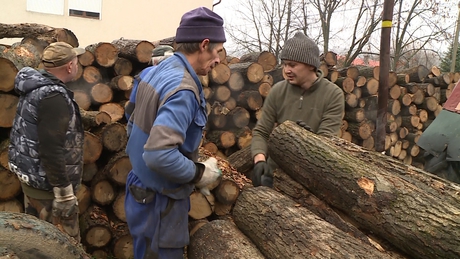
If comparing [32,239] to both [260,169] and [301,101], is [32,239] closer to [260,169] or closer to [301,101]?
[260,169]

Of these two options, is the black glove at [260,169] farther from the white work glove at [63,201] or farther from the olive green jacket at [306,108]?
the white work glove at [63,201]

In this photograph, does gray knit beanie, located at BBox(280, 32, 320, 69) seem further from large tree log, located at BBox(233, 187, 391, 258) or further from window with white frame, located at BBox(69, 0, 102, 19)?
window with white frame, located at BBox(69, 0, 102, 19)

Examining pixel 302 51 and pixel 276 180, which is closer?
pixel 276 180

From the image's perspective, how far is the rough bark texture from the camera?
4.80 feet

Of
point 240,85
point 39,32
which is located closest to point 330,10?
point 240,85

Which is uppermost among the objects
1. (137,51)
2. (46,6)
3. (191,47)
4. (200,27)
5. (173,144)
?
(200,27)

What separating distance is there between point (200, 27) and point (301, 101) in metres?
1.45

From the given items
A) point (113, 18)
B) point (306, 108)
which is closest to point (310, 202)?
point (306, 108)

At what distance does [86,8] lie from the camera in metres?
12.1

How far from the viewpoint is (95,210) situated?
3.75 metres

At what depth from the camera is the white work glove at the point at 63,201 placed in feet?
8.61

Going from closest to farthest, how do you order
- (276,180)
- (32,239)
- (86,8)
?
1. (32,239)
2. (276,180)
3. (86,8)

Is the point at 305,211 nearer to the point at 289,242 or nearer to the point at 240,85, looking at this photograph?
the point at 289,242

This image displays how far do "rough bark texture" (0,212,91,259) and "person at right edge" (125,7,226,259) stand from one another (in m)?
0.48
